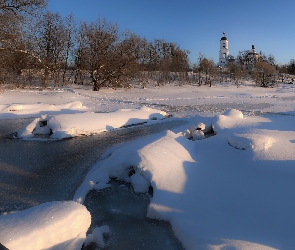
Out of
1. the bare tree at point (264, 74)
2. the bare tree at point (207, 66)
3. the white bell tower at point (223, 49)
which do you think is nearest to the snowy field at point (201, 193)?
the bare tree at point (207, 66)

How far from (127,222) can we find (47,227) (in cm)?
141

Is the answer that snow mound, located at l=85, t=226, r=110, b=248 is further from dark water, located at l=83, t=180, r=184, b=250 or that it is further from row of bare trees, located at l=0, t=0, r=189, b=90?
row of bare trees, located at l=0, t=0, r=189, b=90

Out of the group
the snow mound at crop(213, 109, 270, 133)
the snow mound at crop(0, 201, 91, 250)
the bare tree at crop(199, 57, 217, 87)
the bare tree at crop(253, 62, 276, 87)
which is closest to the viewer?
the snow mound at crop(0, 201, 91, 250)

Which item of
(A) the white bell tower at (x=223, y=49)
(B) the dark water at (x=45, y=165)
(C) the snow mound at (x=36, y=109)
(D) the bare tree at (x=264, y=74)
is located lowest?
(B) the dark water at (x=45, y=165)

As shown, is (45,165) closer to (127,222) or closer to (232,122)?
(127,222)

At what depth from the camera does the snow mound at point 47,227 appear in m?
3.10

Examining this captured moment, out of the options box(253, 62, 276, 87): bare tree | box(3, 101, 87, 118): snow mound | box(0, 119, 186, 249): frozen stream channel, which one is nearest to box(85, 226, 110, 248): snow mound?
box(0, 119, 186, 249): frozen stream channel

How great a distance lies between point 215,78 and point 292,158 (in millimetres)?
40868

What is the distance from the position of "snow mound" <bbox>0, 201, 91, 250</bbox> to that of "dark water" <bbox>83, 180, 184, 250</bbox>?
1.09ft

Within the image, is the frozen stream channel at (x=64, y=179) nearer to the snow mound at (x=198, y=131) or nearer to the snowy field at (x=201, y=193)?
the snowy field at (x=201, y=193)

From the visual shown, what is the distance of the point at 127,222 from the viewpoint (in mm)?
4449

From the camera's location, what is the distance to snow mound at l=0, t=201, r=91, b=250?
3.10 meters

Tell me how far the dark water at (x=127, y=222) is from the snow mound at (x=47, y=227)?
33 centimetres

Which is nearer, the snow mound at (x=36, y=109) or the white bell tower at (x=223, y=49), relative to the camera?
the snow mound at (x=36, y=109)
